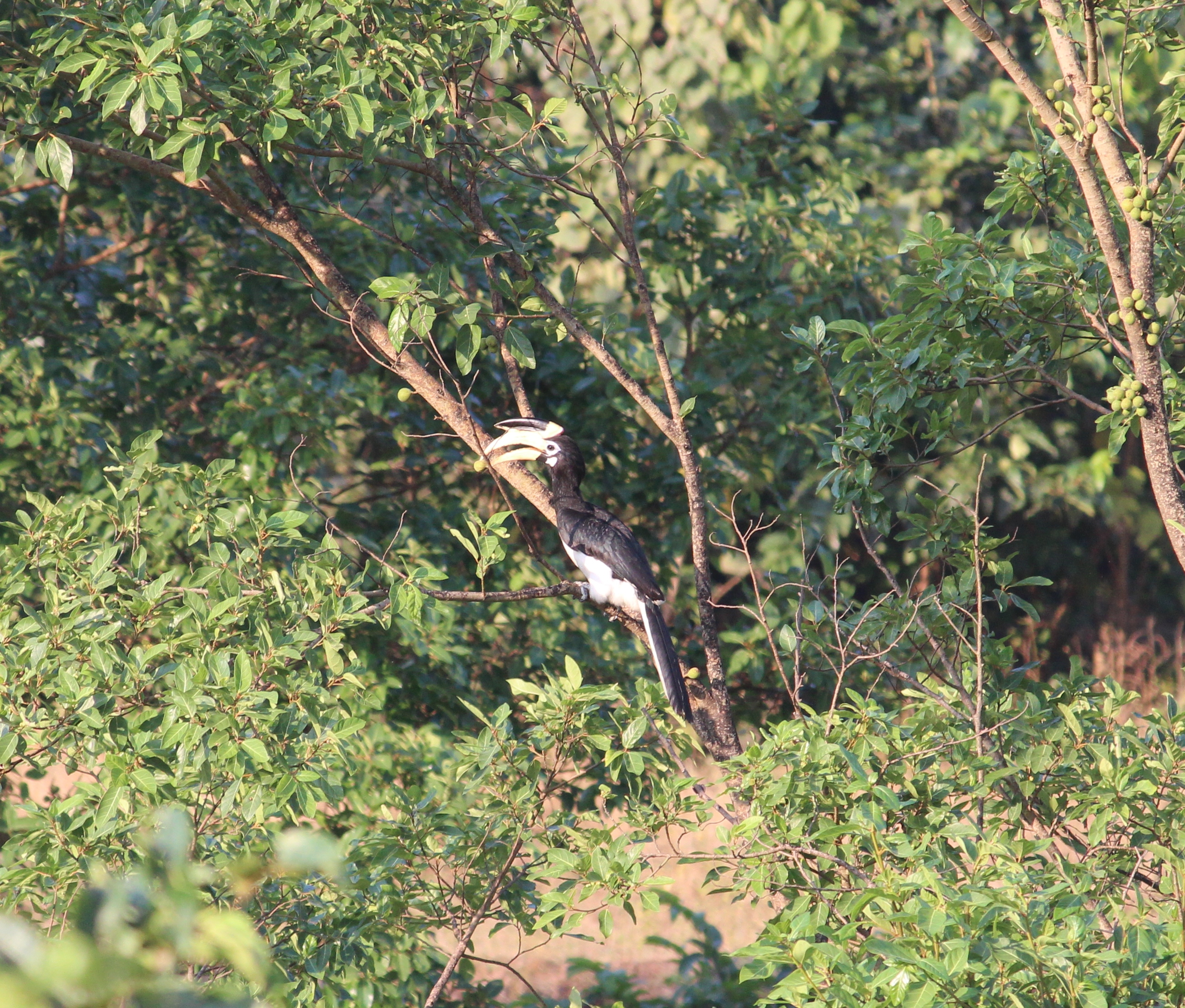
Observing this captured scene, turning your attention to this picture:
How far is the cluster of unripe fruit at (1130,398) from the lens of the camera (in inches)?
108

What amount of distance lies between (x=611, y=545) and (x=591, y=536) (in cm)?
9

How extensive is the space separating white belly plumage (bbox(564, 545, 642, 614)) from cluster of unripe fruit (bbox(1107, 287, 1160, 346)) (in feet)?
6.31

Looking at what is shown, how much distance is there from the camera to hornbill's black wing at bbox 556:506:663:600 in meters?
4.16

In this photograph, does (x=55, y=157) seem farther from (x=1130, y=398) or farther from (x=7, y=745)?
(x=1130, y=398)

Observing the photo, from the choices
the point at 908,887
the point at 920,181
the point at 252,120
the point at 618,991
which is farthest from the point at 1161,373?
the point at 920,181

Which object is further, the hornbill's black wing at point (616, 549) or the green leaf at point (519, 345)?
the hornbill's black wing at point (616, 549)

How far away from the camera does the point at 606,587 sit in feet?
13.9

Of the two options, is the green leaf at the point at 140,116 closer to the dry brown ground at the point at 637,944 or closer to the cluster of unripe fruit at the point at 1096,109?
the cluster of unripe fruit at the point at 1096,109

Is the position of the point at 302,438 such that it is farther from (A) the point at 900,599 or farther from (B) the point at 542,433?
(A) the point at 900,599

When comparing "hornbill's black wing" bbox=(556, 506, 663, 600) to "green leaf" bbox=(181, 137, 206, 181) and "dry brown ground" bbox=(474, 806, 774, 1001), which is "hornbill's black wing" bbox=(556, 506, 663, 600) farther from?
"dry brown ground" bbox=(474, 806, 774, 1001)

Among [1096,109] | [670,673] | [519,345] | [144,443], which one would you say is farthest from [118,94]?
[1096,109]

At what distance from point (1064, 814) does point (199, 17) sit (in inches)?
110

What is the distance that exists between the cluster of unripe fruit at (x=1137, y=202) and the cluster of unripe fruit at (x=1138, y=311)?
0.17 meters

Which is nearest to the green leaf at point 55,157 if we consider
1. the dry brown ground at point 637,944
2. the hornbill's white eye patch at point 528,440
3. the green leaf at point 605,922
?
the hornbill's white eye patch at point 528,440
